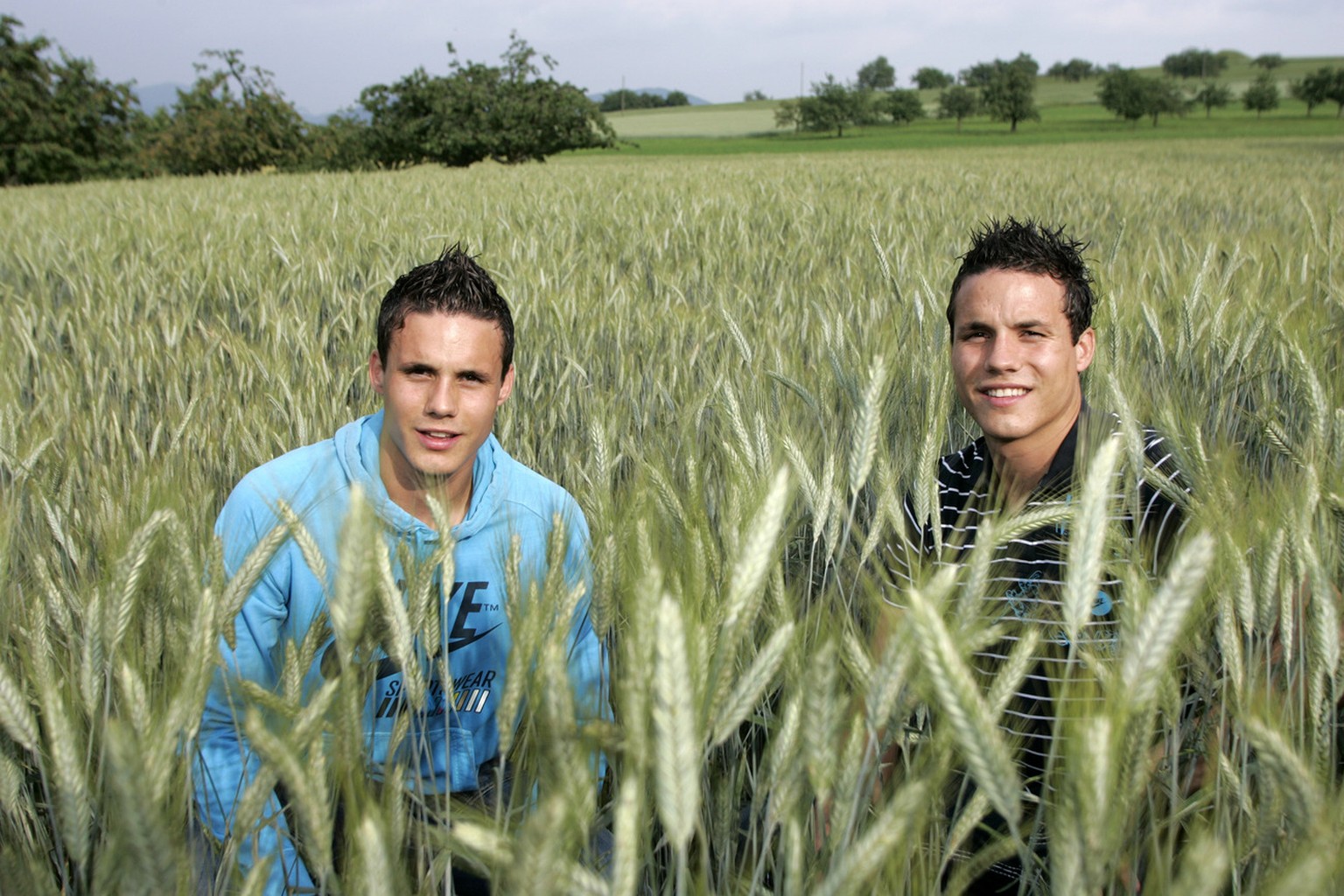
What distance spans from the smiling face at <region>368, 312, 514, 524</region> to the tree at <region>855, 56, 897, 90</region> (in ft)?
365

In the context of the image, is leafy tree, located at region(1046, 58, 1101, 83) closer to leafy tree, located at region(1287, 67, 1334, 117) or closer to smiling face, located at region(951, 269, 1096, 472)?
leafy tree, located at region(1287, 67, 1334, 117)

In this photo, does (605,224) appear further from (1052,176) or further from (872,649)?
(1052,176)

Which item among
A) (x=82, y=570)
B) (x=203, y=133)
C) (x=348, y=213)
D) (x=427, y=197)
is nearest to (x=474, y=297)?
(x=82, y=570)

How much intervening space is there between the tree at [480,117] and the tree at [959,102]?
43.4 meters

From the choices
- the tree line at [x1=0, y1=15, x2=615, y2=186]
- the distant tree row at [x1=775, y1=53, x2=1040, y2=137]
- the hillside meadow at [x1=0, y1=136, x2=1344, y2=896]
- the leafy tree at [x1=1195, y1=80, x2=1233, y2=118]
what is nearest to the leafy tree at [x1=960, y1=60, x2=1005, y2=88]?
the distant tree row at [x1=775, y1=53, x2=1040, y2=137]

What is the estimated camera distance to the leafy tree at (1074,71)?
94.6 meters

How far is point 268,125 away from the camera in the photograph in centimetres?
2845

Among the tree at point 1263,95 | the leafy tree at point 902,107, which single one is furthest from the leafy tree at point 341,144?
the tree at point 1263,95

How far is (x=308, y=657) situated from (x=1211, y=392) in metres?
1.87

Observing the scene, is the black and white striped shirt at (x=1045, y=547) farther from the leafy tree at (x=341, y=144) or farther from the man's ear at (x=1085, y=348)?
the leafy tree at (x=341, y=144)

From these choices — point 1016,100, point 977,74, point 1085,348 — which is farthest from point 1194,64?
point 1085,348

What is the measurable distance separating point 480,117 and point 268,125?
648cm

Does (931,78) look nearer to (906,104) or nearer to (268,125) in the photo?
(906,104)

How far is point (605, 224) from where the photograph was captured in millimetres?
5598
